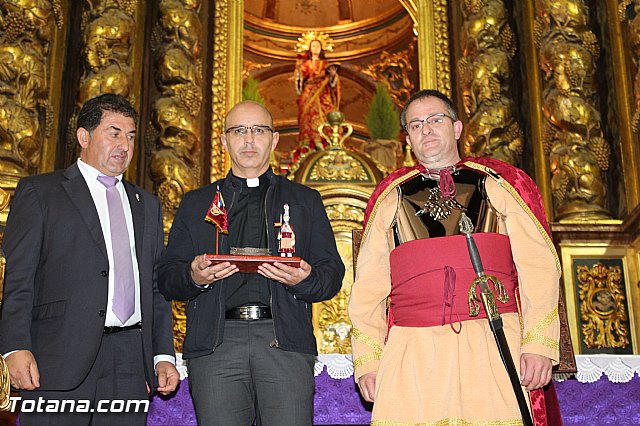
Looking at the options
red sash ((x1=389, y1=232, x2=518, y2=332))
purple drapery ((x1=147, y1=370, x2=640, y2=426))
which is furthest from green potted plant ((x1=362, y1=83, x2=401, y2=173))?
red sash ((x1=389, y1=232, x2=518, y2=332))

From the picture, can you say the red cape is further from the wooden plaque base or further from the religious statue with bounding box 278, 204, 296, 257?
the wooden plaque base

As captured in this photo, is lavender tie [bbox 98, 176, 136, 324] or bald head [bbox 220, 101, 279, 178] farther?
bald head [bbox 220, 101, 279, 178]

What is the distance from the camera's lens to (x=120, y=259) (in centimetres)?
277

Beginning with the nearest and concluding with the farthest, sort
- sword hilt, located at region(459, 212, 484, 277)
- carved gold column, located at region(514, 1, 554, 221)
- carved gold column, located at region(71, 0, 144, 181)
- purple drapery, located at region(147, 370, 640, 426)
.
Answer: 1. sword hilt, located at region(459, 212, 484, 277)
2. purple drapery, located at region(147, 370, 640, 426)
3. carved gold column, located at region(514, 1, 554, 221)
4. carved gold column, located at region(71, 0, 144, 181)

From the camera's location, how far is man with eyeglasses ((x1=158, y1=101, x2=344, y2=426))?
2568mm

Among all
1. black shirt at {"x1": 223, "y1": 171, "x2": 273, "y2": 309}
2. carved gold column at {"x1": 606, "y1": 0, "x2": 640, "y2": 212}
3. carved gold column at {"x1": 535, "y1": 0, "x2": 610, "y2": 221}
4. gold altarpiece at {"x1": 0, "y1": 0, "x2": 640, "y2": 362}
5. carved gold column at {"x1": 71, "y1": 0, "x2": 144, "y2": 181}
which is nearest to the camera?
black shirt at {"x1": 223, "y1": 171, "x2": 273, "y2": 309}

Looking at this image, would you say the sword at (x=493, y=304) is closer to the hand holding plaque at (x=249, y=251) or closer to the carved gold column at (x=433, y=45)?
the hand holding plaque at (x=249, y=251)

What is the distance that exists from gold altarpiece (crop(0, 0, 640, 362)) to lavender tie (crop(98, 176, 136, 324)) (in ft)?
8.55

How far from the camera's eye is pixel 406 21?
10.8m

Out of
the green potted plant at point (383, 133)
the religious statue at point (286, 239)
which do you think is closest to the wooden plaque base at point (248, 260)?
the religious statue at point (286, 239)

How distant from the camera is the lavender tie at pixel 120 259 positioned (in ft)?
8.89

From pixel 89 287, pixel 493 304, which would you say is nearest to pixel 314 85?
pixel 89 287

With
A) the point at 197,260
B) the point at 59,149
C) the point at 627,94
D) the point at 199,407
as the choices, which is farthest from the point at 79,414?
the point at 627,94

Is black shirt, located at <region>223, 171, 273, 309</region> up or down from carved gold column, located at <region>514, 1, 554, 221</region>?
down
